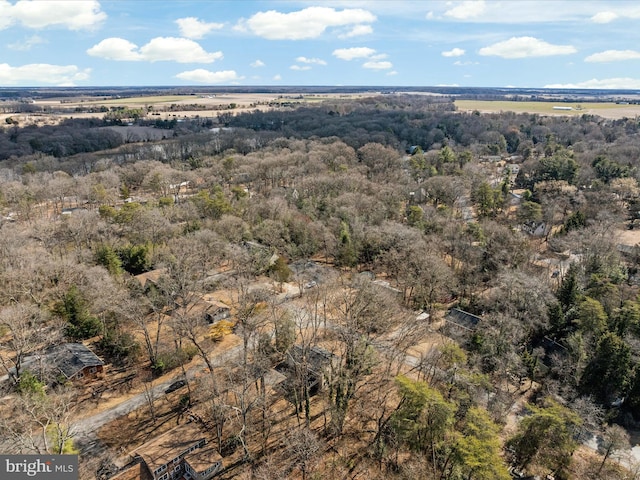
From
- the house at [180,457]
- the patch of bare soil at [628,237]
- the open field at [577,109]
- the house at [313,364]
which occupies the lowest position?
the house at [180,457]

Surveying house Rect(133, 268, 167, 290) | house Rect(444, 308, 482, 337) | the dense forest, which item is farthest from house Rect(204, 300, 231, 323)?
house Rect(444, 308, 482, 337)

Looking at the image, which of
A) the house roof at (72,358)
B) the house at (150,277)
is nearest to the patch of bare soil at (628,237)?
the house at (150,277)

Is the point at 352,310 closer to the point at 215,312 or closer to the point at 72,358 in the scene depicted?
the point at 215,312

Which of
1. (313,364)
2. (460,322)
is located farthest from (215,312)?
(460,322)

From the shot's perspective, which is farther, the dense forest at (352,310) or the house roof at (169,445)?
the dense forest at (352,310)

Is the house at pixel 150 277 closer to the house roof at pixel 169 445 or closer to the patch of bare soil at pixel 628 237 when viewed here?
the house roof at pixel 169 445

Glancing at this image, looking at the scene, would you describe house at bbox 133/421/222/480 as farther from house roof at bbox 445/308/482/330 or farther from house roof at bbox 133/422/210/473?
house roof at bbox 445/308/482/330
